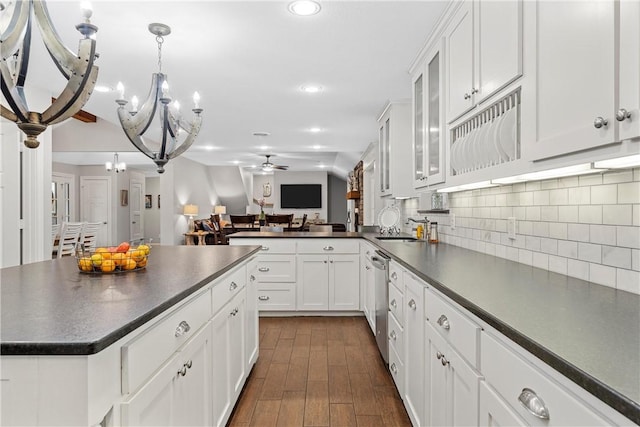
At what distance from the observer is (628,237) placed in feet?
4.27

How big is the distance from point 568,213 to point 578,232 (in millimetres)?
99

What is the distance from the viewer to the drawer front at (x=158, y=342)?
1.02 metres

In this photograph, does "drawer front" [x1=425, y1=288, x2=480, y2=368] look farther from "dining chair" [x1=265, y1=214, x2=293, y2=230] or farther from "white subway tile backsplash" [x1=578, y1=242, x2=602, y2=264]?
"dining chair" [x1=265, y1=214, x2=293, y2=230]

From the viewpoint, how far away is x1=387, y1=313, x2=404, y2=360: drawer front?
2385 millimetres

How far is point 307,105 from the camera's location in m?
4.57

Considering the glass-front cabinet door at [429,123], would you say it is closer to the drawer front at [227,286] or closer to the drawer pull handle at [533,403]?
the drawer front at [227,286]

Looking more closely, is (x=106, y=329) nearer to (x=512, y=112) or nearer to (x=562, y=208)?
(x=512, y=112)

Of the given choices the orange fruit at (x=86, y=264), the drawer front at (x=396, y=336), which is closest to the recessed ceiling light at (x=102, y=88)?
the orange fruit at (x=86, y=264)

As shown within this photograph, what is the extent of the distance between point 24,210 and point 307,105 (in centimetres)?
305

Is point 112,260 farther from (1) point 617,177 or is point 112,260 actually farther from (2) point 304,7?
(1) point 617,177

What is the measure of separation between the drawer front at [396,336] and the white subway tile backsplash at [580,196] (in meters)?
1.20

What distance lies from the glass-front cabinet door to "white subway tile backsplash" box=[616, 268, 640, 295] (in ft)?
4.08

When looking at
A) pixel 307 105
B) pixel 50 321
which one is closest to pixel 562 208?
pixel 50 321

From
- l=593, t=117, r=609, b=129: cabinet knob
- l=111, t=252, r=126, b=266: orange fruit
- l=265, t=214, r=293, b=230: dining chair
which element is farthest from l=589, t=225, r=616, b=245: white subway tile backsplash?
l=265, t=214, r=293, b=230: dining chair
